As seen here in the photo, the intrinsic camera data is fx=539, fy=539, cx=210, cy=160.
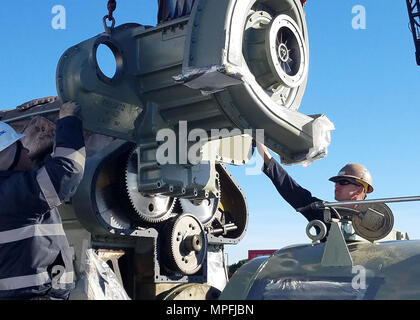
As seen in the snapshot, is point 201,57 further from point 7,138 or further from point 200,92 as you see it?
point 7,138

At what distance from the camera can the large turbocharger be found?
3580 millimetres

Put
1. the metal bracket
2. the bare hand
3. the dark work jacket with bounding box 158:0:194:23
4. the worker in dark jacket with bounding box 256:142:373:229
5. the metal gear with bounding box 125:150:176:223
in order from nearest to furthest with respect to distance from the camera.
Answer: the metal bracket
the dark work jacket with bounding box 158:0:194:23
the worker in dark jacket with bounding box 256:142:373:229
the metal gear with bounding box 125:150:176:223
the bare hand

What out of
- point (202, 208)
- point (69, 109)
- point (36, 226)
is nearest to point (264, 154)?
point (202, 208)

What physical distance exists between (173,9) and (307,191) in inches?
80.4

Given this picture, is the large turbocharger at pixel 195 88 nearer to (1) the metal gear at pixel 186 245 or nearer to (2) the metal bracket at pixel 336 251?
(1) the metal gear at pixel 186 245

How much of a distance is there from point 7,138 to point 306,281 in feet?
6.15

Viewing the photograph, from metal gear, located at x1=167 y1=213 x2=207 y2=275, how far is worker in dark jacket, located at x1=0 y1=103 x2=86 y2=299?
6.95ft

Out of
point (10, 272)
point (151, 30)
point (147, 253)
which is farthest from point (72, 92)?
point (147, 253)

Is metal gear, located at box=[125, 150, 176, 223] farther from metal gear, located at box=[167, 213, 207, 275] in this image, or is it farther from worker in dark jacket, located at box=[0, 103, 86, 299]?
worker in dark jacket, located at box=[0, 103, 86, 299]

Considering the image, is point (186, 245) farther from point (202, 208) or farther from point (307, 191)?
point (307, 191)

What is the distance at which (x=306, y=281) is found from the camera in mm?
2822

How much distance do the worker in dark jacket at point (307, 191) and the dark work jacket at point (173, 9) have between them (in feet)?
5.05

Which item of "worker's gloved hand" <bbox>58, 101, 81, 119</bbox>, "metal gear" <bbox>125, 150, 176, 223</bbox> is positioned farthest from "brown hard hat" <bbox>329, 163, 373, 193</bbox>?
"worker's gloved hand" <bbox>58, 101, 81, 119</bbox>

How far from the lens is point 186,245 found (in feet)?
17.6
